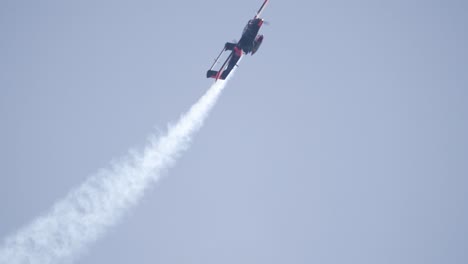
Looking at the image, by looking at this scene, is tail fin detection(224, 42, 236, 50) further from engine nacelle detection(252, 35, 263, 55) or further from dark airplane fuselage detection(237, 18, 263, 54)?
engine nacelle detection(252, 35, 263, 55)

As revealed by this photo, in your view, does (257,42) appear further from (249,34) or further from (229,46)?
(229,46)

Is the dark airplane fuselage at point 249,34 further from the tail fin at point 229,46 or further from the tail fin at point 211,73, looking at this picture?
the tail fin at point 211,73

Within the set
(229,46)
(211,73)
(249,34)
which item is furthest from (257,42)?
(211,73)

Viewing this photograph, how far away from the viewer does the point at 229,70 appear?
6097cm

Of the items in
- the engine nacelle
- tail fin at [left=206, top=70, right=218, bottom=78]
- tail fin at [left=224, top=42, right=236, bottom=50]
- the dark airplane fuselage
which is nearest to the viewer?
the dark airplane fuselage

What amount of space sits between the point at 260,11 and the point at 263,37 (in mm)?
2528

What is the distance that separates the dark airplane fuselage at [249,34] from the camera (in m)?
57.8

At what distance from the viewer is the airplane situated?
57812 millimetres

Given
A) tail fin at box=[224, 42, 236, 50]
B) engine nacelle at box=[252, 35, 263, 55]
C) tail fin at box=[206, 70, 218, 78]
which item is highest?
engine nacelle at box=[252, 35, 263, 55]

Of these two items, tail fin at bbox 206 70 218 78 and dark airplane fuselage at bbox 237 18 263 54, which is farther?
tail fin at bbox 206 70 218 78

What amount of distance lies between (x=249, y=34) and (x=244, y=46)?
1.30 m

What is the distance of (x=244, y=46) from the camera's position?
2312 inches

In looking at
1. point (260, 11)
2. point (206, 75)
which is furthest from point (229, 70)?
point (260, 11)

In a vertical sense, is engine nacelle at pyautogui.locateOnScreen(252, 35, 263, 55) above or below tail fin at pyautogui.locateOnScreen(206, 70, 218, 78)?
above
